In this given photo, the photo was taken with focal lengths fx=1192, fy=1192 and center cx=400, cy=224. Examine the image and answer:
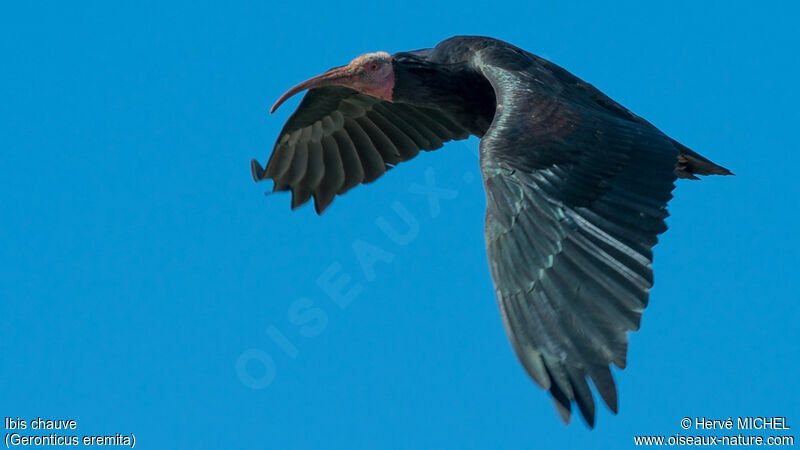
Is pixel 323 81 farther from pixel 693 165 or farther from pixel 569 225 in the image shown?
Result: pixel 569 225

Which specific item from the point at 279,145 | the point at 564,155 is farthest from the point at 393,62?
the point at 564,155

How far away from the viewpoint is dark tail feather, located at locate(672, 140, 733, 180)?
862 cm

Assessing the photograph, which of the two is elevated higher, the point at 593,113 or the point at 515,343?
the point at 593,113

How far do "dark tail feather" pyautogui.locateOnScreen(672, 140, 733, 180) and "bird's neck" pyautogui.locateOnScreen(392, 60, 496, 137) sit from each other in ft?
4.69

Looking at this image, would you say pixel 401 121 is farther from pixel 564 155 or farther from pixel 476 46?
pixel 564 155

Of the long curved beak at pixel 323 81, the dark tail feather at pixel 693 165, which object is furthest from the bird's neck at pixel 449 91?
the dark tail feather at pixel 693 165

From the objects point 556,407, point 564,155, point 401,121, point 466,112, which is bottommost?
point 556,407

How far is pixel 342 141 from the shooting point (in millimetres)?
10266

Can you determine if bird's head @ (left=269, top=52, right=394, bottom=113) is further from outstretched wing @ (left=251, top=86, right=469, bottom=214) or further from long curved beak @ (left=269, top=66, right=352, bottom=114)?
outstretched wing @ (left=251, top=86, right=469, bottom=214)

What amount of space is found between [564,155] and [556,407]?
195 cm

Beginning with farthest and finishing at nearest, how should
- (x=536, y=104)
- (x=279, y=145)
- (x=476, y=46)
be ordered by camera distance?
(x=279, y=145) → (x=476, y=46) → (x=536, y=104)

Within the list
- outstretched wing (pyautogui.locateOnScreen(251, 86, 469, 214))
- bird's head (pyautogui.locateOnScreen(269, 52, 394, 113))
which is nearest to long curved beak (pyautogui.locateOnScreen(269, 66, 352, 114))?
bird's head (pyautogui.locateOnScreen(269, 52, 394, 113))

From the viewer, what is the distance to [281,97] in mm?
9609

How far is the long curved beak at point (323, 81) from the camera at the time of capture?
9484 millimetres
